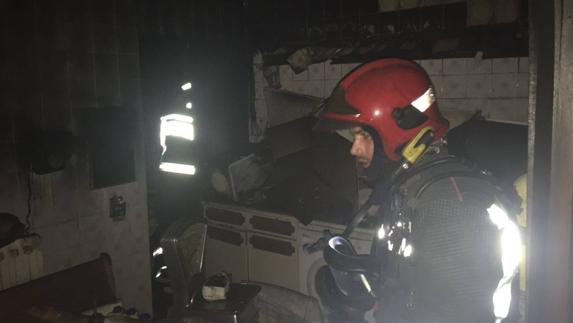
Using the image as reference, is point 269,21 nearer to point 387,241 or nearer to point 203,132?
point 203,132

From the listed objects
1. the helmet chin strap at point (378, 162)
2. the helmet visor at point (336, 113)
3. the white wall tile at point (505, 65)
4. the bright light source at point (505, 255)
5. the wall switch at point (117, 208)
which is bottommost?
the wall switch at point (117, 208)

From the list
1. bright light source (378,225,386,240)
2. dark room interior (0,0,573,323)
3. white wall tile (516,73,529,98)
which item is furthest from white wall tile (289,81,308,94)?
bright light source (378,225,386,240)

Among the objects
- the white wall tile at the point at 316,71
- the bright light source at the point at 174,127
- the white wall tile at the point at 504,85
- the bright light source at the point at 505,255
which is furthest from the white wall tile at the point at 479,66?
the bright light source at the point at 505,255

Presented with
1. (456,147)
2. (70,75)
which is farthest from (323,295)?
(70,75)

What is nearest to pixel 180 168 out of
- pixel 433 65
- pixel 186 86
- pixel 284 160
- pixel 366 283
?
pixel 186 86

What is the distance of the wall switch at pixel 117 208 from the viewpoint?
5453mm

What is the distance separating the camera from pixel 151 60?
5.85 m

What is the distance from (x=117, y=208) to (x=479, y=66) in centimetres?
438

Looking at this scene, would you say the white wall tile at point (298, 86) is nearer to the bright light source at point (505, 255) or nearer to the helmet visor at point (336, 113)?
the helmet visor at point (336, 113)

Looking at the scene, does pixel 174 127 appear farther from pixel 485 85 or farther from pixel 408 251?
pixel 408 251

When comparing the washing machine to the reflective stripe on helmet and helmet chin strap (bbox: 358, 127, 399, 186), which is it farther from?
the reflective stripe on helmet

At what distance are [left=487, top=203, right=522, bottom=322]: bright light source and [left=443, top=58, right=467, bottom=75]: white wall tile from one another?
3.65 m

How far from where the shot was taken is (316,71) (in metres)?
6.60

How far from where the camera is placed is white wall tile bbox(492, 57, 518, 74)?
512 cm
